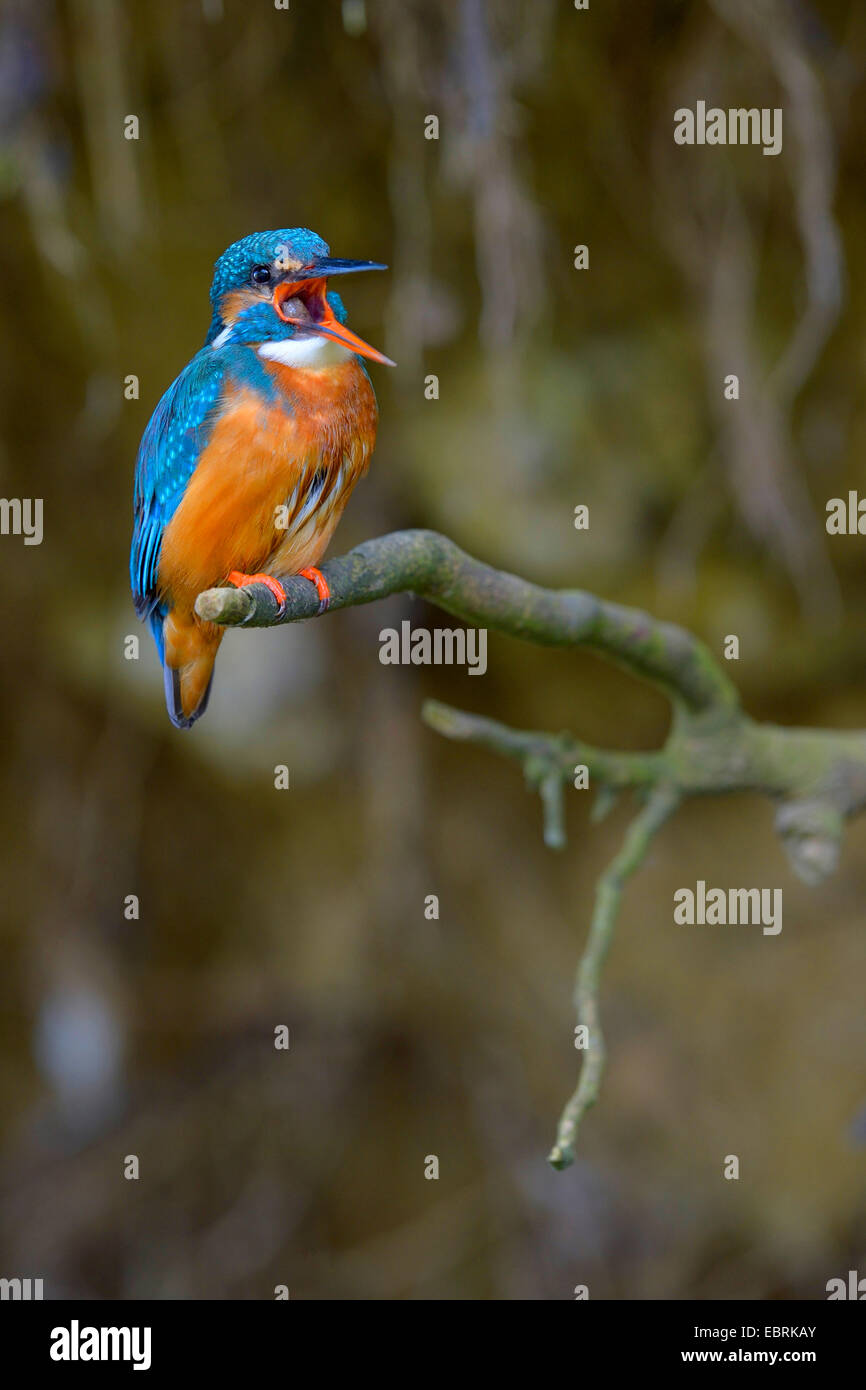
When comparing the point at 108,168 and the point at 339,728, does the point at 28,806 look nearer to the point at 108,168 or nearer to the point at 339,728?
the point at 339,728

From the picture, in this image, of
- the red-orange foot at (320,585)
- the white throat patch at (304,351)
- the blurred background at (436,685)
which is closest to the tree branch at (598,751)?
the red-orange foot at (320,585)

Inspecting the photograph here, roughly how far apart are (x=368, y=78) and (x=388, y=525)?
36.9 inches

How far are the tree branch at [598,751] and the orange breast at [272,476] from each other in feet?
0.25

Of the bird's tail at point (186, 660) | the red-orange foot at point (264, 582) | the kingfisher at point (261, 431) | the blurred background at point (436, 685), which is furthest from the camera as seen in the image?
the blurred background at point (436, 685)

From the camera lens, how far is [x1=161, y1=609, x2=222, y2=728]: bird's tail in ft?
4.46

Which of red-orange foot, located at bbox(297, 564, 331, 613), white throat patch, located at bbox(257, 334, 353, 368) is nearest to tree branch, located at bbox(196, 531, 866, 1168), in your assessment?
red-orange foot, located at bbox(297, 564, 331, 613)

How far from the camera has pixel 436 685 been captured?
3207mm

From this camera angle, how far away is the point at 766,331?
2646mm

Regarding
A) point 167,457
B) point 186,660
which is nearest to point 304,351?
point 167,457

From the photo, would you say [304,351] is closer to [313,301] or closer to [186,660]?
[313,301]

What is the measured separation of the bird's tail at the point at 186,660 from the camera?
4.46 feet

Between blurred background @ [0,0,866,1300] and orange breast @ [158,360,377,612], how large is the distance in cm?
102

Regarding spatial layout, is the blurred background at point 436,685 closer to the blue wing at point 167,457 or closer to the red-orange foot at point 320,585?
the blue wing at point 167,457

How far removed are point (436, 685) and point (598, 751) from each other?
1.46m
